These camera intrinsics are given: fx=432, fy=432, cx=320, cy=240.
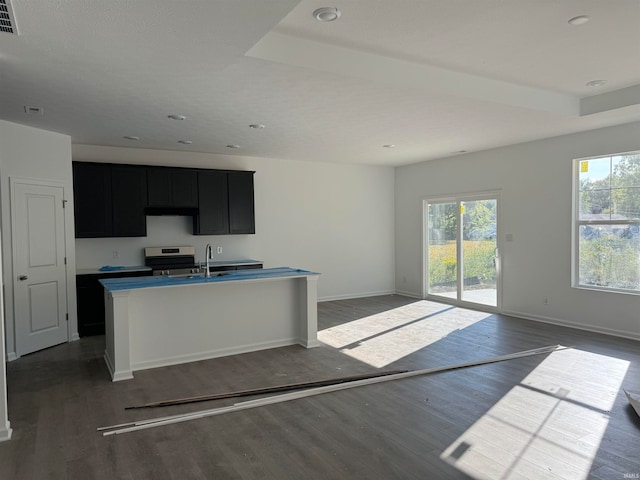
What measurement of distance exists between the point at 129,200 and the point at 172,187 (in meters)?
0.66

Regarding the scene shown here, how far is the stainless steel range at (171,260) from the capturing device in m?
6.54

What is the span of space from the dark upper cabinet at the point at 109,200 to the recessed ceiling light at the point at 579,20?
18.5 feet

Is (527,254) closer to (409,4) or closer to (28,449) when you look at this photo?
(409,4)

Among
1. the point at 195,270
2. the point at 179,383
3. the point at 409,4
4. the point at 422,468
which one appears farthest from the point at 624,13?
the point at 195,270

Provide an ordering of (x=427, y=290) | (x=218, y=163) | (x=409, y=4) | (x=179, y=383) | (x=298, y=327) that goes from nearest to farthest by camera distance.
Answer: (x=409, y=4) → (x=179, y=383) → (x=298, y=327) → (x=218, y=163) → (x=427, y=290)

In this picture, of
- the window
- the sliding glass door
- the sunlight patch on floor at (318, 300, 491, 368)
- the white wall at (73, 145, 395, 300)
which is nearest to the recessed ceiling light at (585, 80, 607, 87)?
the window

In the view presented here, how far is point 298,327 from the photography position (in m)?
5.46

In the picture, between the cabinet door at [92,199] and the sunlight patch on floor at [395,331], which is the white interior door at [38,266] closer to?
the cabinet door at [92,199]

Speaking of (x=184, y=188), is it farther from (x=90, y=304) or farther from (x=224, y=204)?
(x=90, y=304)

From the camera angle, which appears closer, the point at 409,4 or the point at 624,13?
the point at 409,4

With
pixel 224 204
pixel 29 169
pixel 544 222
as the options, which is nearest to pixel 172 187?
pixel 224 204

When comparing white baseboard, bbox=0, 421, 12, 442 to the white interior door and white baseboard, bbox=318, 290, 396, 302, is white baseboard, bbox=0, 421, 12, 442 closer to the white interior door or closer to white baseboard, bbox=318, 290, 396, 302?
the white interior door

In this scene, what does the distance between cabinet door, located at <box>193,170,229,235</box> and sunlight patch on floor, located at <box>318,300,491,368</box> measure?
101 inches

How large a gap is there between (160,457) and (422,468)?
1649 mm
